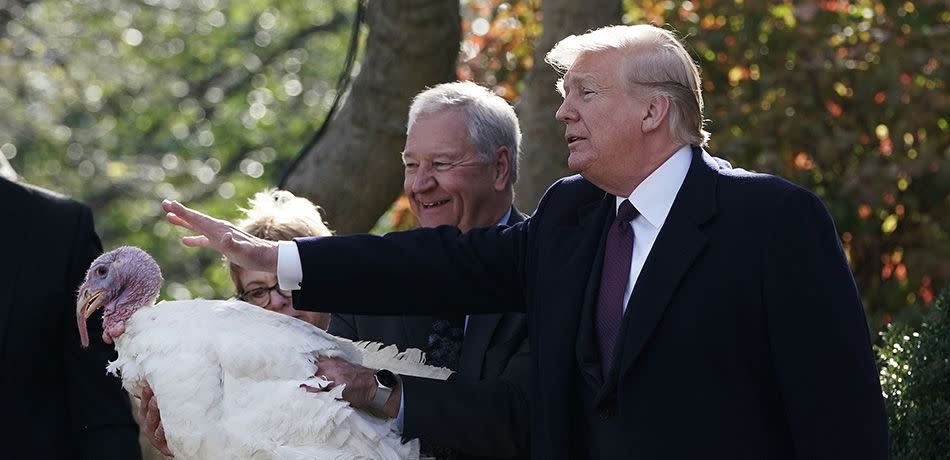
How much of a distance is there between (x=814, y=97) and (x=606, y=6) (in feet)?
5.27

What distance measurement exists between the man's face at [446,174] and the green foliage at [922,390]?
149 centimetres

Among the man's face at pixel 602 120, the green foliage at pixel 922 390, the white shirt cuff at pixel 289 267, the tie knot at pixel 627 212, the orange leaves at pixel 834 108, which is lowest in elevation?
the orange leaves at pixel 834 108

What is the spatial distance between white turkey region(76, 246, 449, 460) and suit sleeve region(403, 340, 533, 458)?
0.10 m

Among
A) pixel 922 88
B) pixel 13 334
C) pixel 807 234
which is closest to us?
pixel 807 234

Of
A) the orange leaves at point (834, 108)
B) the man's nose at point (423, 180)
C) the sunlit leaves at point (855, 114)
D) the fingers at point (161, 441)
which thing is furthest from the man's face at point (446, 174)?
the orange leaves at point (834, 108)

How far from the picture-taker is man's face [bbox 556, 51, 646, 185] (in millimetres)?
3656

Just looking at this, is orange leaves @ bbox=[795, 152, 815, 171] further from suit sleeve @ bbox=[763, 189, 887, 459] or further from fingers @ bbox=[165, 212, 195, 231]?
fingers @ bbox=[165, 212, 195, 231]

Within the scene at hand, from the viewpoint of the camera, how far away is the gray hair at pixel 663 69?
12.0 ft

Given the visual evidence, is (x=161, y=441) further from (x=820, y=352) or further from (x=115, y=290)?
(x=820, y=352)

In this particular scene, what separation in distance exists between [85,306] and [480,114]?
138cm

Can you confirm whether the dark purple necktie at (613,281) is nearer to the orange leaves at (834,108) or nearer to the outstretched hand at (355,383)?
the outstretched hand at (355,383)

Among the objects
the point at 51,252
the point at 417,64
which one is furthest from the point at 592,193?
the point at 417,64

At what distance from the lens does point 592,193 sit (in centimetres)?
397

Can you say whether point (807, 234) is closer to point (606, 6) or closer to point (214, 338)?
point (214, 338)
